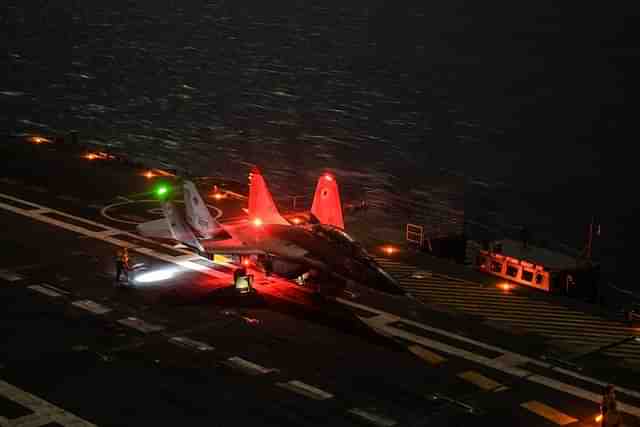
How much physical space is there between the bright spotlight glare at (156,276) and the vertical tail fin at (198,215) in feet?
7.44

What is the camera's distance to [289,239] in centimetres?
3656

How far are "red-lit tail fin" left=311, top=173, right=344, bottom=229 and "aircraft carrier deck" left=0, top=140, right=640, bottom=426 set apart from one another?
12.6ft

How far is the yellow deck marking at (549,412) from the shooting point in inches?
1037

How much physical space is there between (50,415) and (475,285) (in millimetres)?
A: 20995

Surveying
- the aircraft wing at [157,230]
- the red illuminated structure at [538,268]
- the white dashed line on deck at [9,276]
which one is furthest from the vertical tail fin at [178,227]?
the red illuminated structure at [538,268]

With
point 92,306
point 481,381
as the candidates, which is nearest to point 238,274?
point 92,306

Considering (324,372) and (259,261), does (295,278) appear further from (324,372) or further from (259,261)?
(324,372)

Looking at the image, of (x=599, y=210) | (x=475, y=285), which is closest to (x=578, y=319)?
(x=475, y=285)

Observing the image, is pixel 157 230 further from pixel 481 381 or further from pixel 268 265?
pixel 481 381

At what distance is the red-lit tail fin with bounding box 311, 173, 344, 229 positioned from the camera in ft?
134

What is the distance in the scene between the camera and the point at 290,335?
32875 mm

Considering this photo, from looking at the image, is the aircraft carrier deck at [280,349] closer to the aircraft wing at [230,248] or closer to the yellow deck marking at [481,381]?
the yellow deck marking at [481,381]

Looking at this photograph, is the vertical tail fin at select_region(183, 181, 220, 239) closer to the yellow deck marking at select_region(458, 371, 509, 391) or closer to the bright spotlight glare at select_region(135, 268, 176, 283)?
the bright spotlight glare at select_region(135, 268, 176, 283)

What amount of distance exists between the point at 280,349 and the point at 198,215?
37.7 feet
